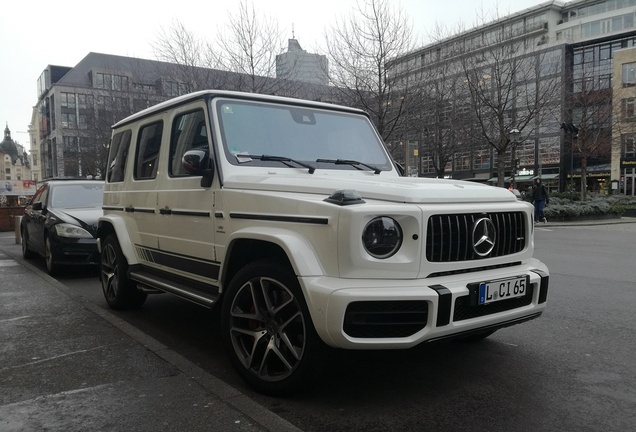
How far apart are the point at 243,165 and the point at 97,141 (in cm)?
3617

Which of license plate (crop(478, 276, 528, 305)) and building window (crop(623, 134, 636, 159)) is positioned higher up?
building window (crop(623, 134, 636, 159))

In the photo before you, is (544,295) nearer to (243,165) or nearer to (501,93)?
(243,165)

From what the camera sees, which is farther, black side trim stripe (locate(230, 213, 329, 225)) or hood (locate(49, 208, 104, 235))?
hood (locate(49, 208, 104, 235))

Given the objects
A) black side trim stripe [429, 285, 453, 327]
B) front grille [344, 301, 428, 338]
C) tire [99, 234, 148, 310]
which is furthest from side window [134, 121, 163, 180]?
black side trim stripe [429, 285, 453, 327]

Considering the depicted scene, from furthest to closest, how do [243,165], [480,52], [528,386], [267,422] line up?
1. [480,52]
2. [243,165]
3. [528,386]
4. [267,422]

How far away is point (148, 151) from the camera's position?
5.12 metres

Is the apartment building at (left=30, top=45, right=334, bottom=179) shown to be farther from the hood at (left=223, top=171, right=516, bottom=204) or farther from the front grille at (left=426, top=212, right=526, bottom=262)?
the front grille at (left=426, top=212, right=526, bottom=262)

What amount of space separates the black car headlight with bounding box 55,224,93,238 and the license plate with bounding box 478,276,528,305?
6751 millimetres

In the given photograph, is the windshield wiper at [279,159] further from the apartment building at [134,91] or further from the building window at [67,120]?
the building window at [67,120]

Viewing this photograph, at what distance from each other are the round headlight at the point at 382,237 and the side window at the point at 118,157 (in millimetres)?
3601

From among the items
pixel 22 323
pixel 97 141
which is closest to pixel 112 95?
pixel 97 141

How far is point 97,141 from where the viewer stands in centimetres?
3647

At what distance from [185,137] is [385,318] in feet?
8.31

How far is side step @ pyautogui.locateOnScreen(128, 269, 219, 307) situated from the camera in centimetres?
390
